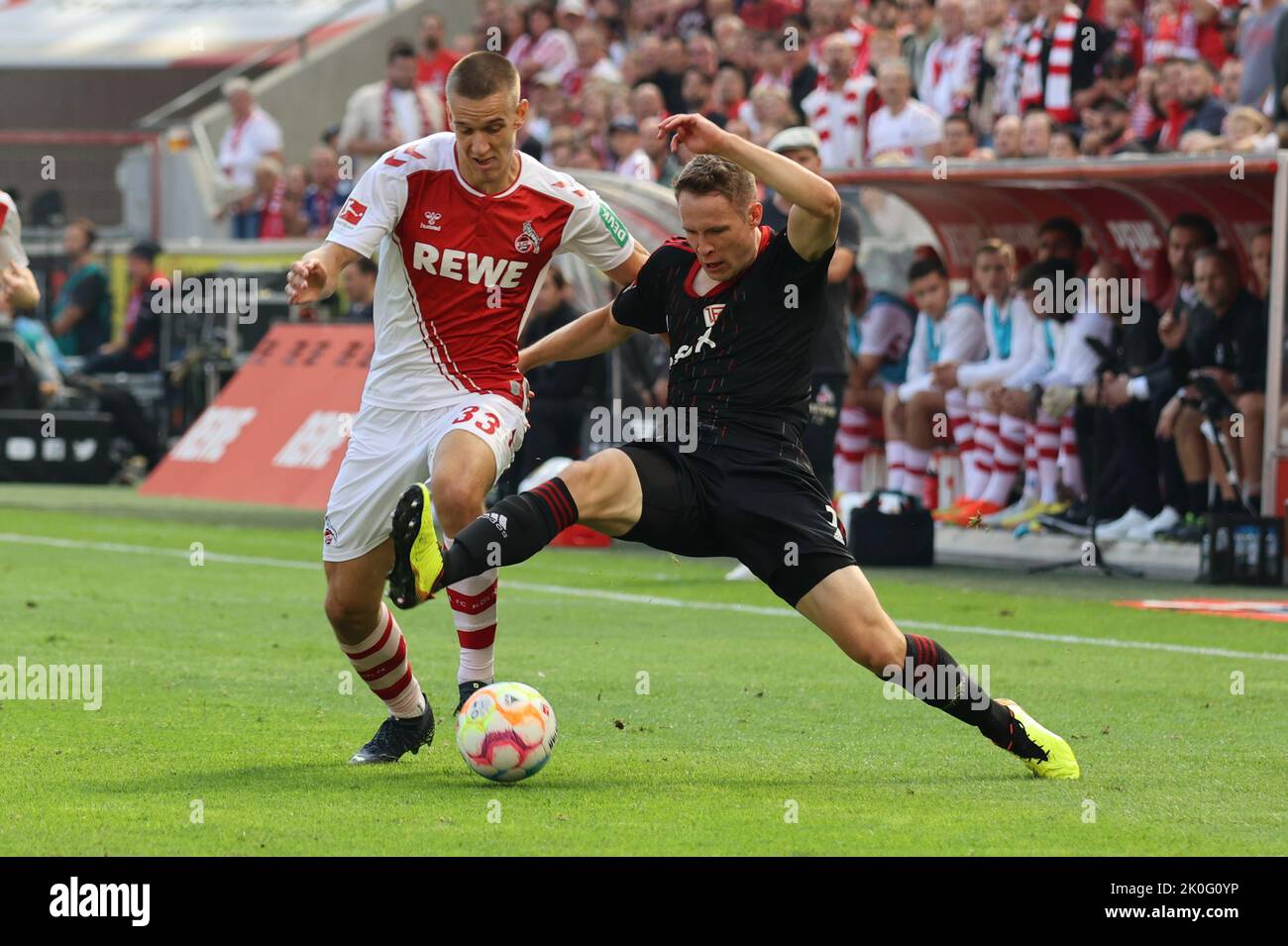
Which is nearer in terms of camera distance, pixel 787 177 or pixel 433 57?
pixel 787 177

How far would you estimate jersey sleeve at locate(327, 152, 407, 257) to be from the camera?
7.18 m

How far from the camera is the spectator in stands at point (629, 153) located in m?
19.5

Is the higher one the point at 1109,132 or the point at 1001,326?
the point at 1109,132

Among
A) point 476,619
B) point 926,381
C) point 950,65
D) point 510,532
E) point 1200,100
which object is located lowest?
point 476,619

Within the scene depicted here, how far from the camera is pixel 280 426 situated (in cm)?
1917

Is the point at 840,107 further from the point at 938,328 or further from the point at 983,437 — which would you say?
the point at 983,437

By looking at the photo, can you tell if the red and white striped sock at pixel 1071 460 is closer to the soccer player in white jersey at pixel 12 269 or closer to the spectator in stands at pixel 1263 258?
the spectator in stands at pixel 1263 258

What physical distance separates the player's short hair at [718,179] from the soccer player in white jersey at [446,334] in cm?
73

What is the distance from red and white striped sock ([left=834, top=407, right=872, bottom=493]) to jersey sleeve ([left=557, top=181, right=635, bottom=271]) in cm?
934

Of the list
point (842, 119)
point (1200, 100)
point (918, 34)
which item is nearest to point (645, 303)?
point (1200, 100)

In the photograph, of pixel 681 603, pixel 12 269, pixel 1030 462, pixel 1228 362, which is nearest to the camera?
pixel 12 269

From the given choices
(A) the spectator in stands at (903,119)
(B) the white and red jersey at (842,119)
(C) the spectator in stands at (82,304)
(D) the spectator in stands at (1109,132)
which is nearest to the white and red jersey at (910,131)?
(A) the spectator in stands at (903,119)

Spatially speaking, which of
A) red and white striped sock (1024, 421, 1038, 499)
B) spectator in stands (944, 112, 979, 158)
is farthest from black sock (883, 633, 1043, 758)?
spectator in stands (944, 112, 979, 158)

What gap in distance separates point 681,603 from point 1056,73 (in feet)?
22.5
